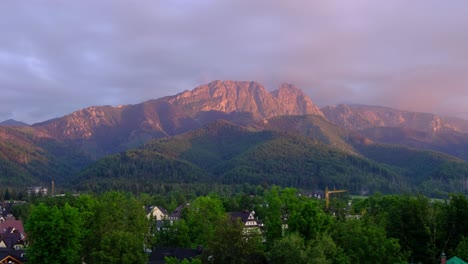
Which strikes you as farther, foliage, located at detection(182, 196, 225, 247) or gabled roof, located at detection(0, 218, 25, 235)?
gabled roof, located at detection(0, 218, 25, 235)

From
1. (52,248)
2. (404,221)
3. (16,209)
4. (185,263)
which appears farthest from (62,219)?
(16,209)

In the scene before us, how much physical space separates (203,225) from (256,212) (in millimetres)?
44912

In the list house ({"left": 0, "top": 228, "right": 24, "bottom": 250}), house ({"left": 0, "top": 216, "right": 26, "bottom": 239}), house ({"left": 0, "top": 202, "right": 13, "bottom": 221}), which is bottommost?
house ({"left": 0, "top": 228, "right": 24, "bottom": 250})

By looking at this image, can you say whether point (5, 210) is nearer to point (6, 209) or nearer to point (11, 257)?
point (6, 209)

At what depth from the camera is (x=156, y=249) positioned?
66062 mm

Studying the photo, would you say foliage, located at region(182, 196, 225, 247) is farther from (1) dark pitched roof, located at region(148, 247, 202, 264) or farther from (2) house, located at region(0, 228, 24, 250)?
(2) house, located at region(0, 228, 24, 250)

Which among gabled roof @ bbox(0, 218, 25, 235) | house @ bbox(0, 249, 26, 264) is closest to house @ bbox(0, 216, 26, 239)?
gabled roof @ bbox(0, 218, 25, 235)

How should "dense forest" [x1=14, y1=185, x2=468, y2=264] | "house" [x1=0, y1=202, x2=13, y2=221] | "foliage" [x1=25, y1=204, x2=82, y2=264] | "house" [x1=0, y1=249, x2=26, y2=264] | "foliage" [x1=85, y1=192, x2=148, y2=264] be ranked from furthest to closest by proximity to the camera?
"house" [x1=0, y1=202, x2=13, y2=221], "house" [x1=0, y1=249, x2=26, y2=264], "foliage" [x1=25, y1=204, x2=82, y2=264], "foliage" [x1=85, y1=192, x2=148, y2=264], "dense forest" [x1=14, y1=185, x2=468, y2=264]

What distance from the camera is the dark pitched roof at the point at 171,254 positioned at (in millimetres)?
60772

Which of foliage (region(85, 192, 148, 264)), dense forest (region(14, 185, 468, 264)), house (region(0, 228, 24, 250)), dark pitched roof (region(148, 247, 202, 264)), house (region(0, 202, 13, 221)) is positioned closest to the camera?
dense forest (region(14, 185, 468, 264))

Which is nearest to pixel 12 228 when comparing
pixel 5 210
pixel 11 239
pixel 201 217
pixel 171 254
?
pixel 11 239

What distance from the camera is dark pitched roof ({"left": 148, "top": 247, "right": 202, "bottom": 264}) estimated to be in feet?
199

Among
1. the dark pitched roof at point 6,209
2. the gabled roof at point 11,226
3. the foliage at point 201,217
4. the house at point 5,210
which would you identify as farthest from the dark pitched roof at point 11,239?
the dark pitched roof at point 6,209

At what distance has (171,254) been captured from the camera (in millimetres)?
62062
